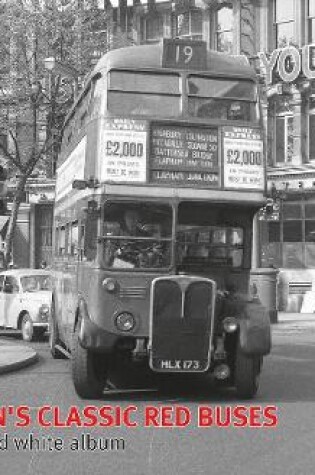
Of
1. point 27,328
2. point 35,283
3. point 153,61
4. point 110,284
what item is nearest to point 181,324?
point 110,284

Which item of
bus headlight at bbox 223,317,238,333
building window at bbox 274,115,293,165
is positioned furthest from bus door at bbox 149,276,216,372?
building window at bbox 274,115,293,165

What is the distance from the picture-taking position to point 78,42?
102 ft

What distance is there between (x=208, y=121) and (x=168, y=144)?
0.60 m

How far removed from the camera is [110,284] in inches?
417

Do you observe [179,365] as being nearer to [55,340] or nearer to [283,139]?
[55,340]

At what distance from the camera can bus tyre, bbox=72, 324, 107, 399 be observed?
34.6 feet

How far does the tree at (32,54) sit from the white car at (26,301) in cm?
967

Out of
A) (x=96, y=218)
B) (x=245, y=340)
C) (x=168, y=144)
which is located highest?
(x=168, y=144)

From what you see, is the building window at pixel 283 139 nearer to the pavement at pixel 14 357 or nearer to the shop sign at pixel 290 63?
the shop sign at pixel 290 63

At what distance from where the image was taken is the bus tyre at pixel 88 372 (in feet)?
34.6

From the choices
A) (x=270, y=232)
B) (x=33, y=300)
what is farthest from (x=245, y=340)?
(x=270, y=232)

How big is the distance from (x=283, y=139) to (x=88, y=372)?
23314 millimetres

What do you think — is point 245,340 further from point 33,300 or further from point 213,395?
point 33,300

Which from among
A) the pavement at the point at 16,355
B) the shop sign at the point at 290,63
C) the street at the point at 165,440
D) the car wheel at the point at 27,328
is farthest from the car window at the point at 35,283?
the shop sign at the point at 290,63
